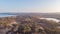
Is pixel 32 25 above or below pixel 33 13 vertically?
below

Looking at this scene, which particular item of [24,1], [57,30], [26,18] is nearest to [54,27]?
[57,30]

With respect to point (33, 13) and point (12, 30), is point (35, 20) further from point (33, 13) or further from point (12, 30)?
point (12, 30)

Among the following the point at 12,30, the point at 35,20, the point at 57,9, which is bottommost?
the point at 12,30

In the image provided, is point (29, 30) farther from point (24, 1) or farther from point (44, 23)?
point (24, 1)

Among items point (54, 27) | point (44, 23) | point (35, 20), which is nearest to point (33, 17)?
point (35, 20)

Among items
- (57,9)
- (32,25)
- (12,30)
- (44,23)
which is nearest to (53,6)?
(57,9)

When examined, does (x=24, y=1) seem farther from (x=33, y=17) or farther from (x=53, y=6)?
(x=53, y=6)

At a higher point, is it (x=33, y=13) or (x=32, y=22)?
(x=33, y=13)
